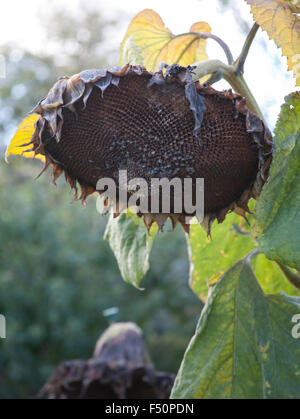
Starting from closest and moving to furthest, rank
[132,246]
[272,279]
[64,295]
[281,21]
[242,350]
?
[281,21] → [242,350] → [132,246] → [272,279] → [64,295]

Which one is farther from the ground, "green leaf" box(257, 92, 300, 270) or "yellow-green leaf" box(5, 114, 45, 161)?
"yellow-green leaf" box(5, 114, 45, 161)

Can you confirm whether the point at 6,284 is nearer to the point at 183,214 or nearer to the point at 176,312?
the point at 176,312

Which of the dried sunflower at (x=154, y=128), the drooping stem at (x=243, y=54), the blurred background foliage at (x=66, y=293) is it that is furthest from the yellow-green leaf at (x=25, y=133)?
the blurred background foliage at (x=66, y=293)

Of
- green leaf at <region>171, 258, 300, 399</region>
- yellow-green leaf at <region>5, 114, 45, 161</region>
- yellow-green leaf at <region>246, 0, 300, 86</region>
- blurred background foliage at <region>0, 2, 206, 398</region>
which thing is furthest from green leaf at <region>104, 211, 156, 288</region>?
blurred background foliage at <region>0, 2, 206, 398</region>

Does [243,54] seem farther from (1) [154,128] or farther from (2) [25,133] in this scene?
(2) [25,133]

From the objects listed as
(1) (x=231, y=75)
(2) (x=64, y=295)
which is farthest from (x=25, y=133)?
(2) (x=64, y=295)

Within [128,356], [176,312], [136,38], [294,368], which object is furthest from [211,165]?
[176,312]

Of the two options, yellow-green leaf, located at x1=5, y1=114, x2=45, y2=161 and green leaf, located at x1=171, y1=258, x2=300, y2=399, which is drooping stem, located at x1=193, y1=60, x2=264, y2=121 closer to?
yellow-green leaf, located at x1=5, y1=114, x2=45, y2=161
